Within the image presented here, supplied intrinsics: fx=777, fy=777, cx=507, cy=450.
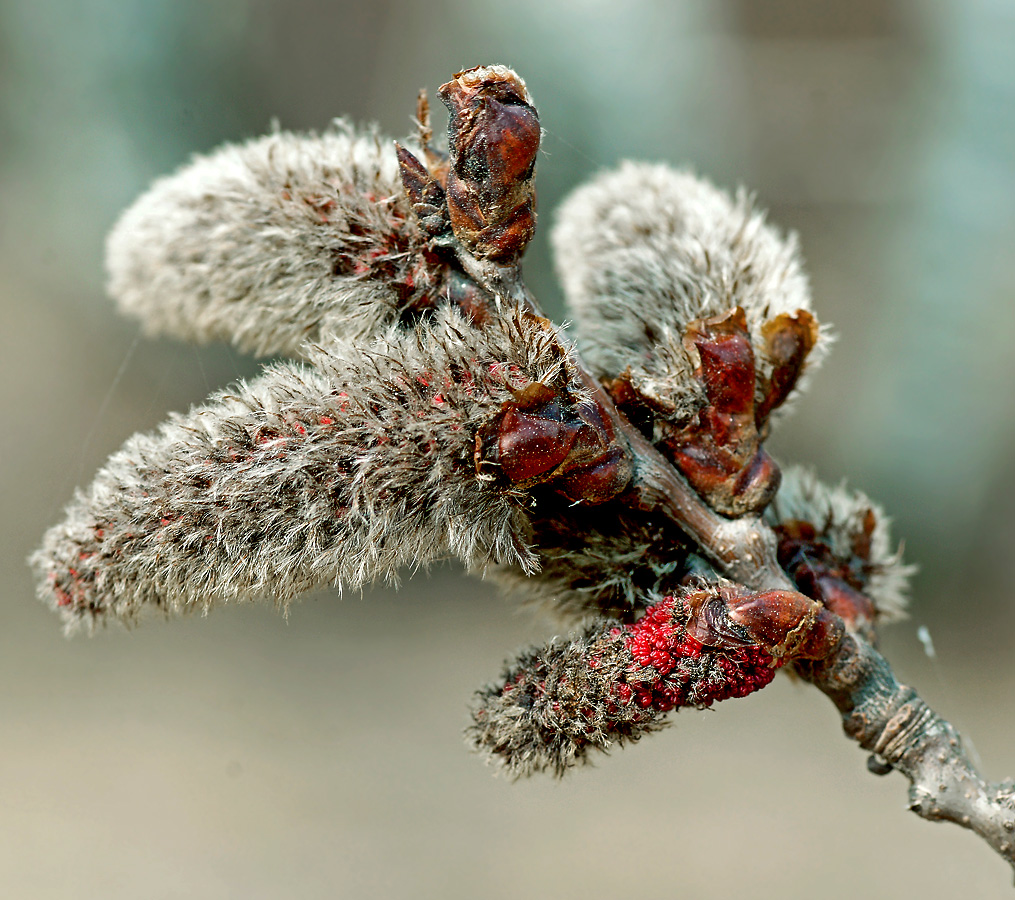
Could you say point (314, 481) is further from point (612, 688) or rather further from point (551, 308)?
point (551, 308)

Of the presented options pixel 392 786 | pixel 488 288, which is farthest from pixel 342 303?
pixel 392 786

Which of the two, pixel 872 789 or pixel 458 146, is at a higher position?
pixel 458 146

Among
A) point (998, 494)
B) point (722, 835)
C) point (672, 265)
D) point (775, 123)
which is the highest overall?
point (775, 123)

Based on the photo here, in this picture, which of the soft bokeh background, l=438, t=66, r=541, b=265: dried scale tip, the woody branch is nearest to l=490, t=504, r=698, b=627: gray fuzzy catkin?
the woody branch

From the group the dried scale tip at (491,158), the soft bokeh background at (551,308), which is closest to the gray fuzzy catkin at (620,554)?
the dried scale tip at (491,158)

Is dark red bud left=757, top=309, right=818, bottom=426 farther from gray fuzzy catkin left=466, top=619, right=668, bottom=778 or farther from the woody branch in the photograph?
gray fuzzy catkin left=466, top=619, right=668, bottom=778

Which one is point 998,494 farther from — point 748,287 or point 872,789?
point 748,287

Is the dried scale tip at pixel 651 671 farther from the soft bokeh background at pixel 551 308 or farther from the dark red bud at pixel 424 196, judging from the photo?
the soft bokeh background at pixel 551 308
